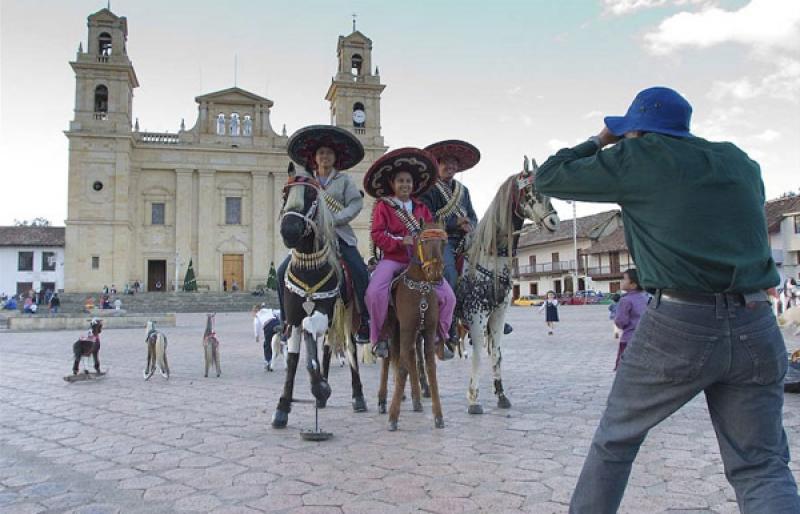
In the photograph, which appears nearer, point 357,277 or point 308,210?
point 308,210

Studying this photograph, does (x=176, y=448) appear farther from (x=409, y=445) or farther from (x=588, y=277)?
(x=588, y=277)

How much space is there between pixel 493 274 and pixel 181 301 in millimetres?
37016

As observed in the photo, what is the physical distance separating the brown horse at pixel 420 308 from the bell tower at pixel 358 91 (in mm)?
45381

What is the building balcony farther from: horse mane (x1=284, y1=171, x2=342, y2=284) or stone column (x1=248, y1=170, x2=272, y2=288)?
horse mane (x1=284, y1=171, x2=342, y2=284)

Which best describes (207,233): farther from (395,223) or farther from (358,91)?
(395,223)

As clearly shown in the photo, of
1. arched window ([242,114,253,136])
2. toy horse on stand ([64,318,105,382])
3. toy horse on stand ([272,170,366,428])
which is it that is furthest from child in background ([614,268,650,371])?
arched window ([242,114,253,136])

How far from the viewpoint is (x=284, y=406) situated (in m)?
5.18

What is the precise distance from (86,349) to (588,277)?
52.0m

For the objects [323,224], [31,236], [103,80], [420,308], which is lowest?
[420,308]

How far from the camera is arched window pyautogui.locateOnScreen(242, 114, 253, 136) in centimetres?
4966

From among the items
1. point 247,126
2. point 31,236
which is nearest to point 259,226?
point 247,126

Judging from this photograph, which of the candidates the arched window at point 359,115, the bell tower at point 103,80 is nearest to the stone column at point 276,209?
the arched window at point 359,115

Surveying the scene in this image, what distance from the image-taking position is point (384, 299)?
17.4 ft

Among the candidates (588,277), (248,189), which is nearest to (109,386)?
(248,189)
